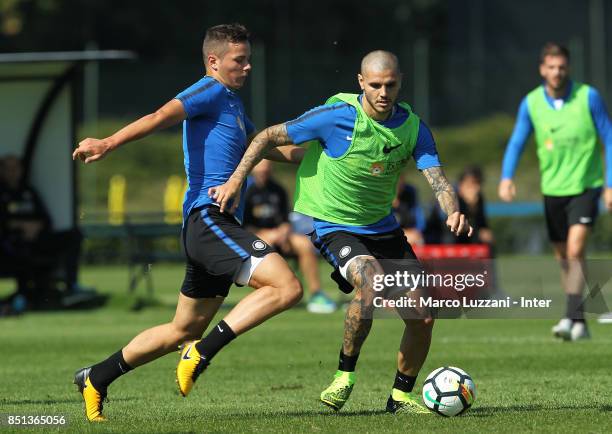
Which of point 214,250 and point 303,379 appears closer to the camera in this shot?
point 214,250

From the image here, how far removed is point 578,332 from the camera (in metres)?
12.4

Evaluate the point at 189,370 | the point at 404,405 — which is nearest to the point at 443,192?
the point at 404,405

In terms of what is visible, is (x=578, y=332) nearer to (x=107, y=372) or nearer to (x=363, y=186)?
(x=363, y=186)

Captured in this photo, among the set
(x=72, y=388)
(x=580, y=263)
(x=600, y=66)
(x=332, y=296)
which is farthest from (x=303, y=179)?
(x=600, y=66)

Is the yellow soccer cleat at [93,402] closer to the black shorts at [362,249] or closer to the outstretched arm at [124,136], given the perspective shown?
the outstretched arm at [124,136]

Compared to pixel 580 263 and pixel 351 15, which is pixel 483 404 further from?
pixel 351 15

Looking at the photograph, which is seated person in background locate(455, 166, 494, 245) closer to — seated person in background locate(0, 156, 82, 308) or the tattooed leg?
seated person in background locate(0, 156, 82, 308)

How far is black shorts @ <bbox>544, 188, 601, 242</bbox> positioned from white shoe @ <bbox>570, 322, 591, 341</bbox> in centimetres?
79

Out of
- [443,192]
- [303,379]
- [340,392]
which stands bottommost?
[303,379]

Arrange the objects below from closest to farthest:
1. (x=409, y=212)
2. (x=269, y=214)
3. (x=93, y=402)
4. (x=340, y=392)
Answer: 1. (x=93, y=402)
2. (x=340, y=392)
3. (x=269, y=214)
4. (x=409, y=212)

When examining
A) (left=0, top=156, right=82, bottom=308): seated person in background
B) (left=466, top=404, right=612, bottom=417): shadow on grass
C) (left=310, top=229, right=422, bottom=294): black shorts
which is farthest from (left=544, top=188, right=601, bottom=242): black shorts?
(left=0, top=156, right=82, bottom=308): seated person in background

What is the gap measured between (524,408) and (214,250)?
6.83 feet

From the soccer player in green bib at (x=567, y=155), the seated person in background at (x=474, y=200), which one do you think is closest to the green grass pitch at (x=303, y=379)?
the soccer player in green bib at (x=567, y=155)

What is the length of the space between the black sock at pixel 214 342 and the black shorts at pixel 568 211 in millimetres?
5670
